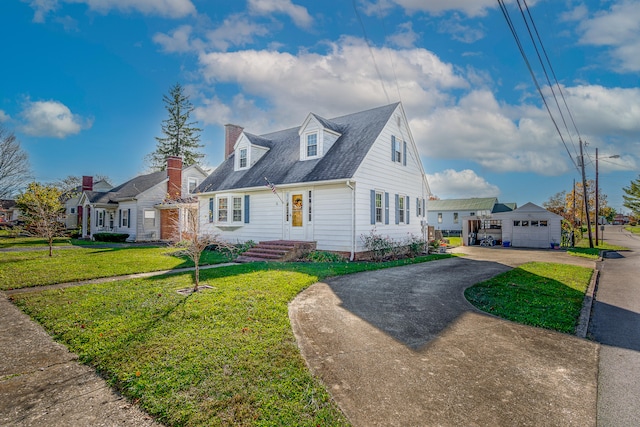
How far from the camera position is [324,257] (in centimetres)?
1320

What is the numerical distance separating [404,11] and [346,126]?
780 centimetres

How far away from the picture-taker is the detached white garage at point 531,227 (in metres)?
23.5

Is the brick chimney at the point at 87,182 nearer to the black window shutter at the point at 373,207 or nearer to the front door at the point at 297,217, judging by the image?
the front door at the point at 297,217

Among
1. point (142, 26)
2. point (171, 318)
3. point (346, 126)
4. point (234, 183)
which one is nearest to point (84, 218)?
point (234, 183)

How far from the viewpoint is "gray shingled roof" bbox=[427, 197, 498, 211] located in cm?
4147

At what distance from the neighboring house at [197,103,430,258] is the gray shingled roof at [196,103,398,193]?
0.06 m

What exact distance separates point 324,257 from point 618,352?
31.6 ft

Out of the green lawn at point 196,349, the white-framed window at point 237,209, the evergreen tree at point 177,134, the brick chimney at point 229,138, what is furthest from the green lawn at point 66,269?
the evergreen tree at point 177,134

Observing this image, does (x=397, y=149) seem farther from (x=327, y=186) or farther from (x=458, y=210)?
(x=458, y=210)

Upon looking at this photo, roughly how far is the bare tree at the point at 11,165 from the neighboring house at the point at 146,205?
4.85 meters

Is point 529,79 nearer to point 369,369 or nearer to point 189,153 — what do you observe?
point 369,369

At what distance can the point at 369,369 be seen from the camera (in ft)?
12.0

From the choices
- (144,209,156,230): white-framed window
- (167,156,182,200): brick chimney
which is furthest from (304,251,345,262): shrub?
(144,209,156,230): white-framed window

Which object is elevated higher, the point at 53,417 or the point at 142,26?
the point at 142,26
